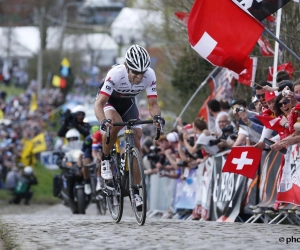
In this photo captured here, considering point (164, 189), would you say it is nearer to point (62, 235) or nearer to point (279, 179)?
point (279, 179)

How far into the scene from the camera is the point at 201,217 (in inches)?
613

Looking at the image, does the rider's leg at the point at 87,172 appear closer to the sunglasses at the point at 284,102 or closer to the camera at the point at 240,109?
the camera at the point at 240,109

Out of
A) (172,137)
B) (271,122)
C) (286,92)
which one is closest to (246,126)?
(271,122)

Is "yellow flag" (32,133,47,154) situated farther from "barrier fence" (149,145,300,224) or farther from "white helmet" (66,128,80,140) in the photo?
"barrier fence" (149,145,300,224)

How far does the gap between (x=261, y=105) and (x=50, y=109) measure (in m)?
43.3

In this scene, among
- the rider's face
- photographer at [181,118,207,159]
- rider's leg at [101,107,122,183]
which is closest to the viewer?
the rider's face

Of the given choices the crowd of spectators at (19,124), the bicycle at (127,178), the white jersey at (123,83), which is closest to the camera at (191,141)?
the bicycle at (127,178)

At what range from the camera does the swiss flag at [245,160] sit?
40.7ft

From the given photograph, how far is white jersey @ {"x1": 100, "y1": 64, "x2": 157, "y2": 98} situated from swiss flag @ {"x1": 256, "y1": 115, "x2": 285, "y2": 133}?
1608 millimetres

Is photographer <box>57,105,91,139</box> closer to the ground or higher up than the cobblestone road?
higher up

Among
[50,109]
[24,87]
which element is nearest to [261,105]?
[50,109]

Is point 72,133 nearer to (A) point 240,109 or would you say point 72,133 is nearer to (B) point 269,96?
(A) point 240,109

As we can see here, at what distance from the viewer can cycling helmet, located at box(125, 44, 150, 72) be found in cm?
1055

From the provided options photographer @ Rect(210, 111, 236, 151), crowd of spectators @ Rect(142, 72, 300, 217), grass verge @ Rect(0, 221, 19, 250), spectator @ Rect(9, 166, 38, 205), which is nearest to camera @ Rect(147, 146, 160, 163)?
crowd of spectators @ Rect(142, 72, 300, 217)
